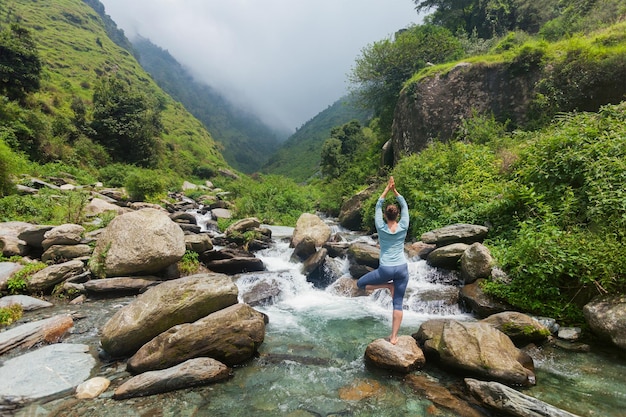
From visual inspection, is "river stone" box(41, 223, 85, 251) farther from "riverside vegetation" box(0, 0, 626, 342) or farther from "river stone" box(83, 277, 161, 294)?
"riverside vegetation" box(0, 0, 626, 342)

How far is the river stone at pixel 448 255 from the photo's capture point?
34.7 ft

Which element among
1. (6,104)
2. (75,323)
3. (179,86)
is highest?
(179,86)

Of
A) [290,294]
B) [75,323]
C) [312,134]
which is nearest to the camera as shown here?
[75,323]

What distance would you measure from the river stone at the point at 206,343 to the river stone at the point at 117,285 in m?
4.78

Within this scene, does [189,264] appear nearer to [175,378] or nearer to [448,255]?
[175,378]

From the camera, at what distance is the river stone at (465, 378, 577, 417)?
4168 mm

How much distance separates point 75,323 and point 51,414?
13.4 feet

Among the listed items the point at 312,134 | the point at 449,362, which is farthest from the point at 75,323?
the point at 312,134

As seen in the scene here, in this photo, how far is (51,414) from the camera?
15.0 feet

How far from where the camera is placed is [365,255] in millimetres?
12570

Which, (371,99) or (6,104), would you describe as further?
(371,99)

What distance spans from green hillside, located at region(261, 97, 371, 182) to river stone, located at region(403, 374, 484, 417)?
291 ft

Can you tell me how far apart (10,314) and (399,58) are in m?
36.5

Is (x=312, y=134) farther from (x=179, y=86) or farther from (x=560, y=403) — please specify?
(x=560, y=403)
